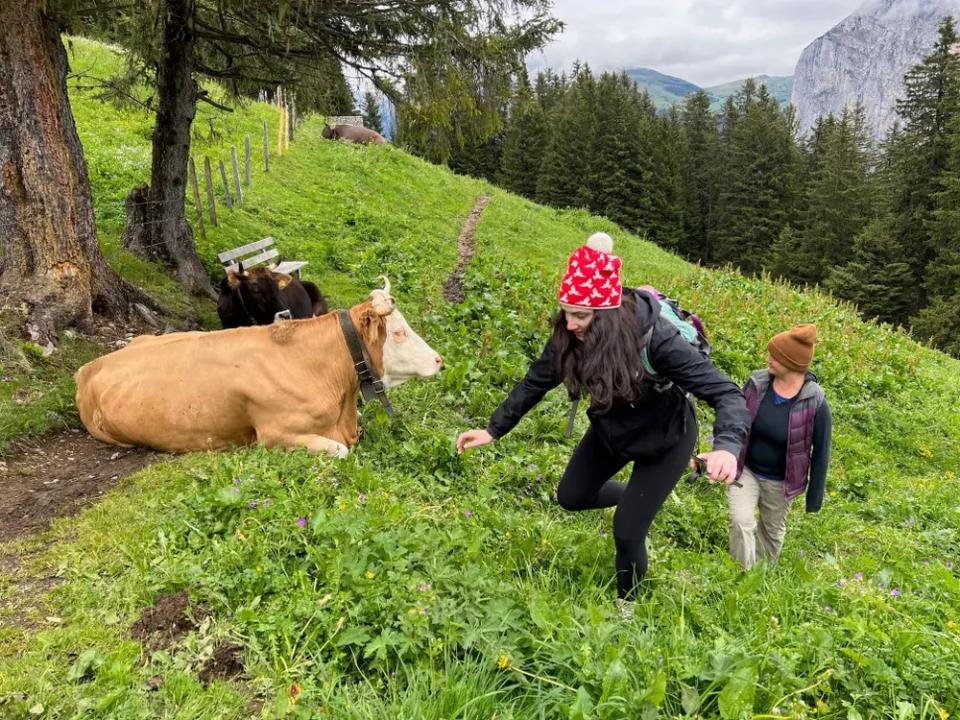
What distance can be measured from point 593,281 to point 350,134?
1130 inches

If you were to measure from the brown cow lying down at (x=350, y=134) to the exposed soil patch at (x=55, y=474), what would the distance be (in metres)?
24.9

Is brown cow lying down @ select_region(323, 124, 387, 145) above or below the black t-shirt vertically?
above

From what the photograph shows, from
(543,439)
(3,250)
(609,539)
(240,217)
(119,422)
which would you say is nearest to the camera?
(609,539)

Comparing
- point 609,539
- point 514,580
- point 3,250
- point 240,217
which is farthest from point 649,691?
point 240,217

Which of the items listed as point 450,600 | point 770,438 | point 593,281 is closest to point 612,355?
point 593,281

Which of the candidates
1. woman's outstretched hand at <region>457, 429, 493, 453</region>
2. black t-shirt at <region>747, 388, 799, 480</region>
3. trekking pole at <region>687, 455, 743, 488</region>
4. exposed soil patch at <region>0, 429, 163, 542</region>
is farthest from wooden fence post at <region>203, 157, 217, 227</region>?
black t-shirt at <region>747, 388, 799, 480</region>

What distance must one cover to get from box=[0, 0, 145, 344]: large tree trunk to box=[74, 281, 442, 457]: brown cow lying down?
54.6 inches

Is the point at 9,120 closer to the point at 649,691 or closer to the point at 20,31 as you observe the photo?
the point at 20,31

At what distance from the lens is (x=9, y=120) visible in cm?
613

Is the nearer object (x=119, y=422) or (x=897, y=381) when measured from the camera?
(x=119, y=422)

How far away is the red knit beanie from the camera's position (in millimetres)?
3164

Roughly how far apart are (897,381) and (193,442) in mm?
11670

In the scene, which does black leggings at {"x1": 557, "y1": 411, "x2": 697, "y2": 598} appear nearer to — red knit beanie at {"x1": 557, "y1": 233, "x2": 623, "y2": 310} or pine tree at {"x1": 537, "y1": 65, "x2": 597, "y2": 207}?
red knit beanie at {"x1": 557, "y1": 233, "x2": 623, "y2": 310}

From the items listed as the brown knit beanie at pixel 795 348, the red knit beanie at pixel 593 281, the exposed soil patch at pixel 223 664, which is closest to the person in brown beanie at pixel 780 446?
the brown knit beanie at pixel 795 348
